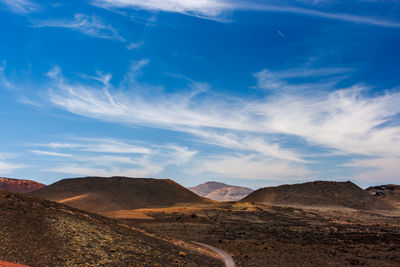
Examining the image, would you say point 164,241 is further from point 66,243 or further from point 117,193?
point 117,193

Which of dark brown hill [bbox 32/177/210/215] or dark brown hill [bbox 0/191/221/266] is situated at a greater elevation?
dark brown hill [bbox 32/177/210/215]

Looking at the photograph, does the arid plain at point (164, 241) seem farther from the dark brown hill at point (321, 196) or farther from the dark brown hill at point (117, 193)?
the dark brown hill at point (321, 196)

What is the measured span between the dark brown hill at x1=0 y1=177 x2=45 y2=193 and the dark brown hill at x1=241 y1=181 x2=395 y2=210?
11245 cm

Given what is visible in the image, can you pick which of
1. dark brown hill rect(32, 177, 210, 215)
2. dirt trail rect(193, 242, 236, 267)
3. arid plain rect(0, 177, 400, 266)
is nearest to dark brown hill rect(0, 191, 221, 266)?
arid plain rect(0, 177, 400, 266)

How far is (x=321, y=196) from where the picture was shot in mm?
84500

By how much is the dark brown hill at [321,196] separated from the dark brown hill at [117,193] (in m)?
20.2

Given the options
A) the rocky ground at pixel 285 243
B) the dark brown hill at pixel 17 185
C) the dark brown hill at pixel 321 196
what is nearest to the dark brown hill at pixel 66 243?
the rocky ground at pixel 285 243

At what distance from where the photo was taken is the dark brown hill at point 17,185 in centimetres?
14575

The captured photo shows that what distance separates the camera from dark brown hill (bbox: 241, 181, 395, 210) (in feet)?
266

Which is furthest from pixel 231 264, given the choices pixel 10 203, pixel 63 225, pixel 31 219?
pixel 10 203

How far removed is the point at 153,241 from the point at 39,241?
823 centimetres

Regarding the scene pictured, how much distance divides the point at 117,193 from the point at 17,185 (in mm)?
100660

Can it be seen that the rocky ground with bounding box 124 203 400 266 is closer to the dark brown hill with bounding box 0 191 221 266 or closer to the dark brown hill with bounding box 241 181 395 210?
the dark brown hill with bounding box 0 191 221 266

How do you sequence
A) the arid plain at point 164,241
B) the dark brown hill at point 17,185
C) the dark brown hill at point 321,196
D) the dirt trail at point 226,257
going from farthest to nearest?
the dark brown hill at point 17,185 → the dark brown hill at point 321,196 → the dirt trail at point 226,257 → the arid plain at point 164,241
